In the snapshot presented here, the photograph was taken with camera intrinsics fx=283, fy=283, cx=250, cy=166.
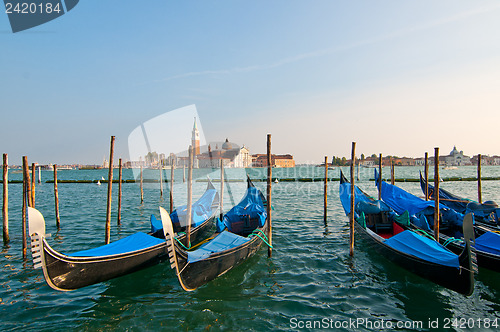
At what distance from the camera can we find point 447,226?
7457 millimetres

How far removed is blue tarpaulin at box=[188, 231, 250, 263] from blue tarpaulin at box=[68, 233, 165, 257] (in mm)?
1145

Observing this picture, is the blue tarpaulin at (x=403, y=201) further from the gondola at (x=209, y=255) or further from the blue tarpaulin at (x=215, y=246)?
the blue tarpaulin at (x=215, y=246)

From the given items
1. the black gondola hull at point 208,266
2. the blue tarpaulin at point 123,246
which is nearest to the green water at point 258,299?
the black gondola hull at point 208,266

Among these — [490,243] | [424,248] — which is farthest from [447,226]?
[424,248]

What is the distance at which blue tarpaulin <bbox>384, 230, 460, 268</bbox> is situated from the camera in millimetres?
4488

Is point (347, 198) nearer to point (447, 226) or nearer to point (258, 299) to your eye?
point (447, 226)

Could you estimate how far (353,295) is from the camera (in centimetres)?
491

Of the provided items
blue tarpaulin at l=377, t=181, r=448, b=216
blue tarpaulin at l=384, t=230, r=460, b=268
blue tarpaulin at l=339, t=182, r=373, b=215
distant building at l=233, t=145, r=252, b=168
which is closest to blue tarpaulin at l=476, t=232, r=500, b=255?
blue tarpaulin at l=384, t=230, r=460, b=268

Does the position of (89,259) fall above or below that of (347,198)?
below

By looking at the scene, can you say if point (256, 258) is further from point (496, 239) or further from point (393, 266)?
point (496, 239)

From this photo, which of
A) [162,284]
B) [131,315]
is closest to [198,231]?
[162,284]

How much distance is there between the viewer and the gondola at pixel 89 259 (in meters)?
3.92

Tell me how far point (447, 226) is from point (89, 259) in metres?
8.33

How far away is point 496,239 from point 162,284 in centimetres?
625
